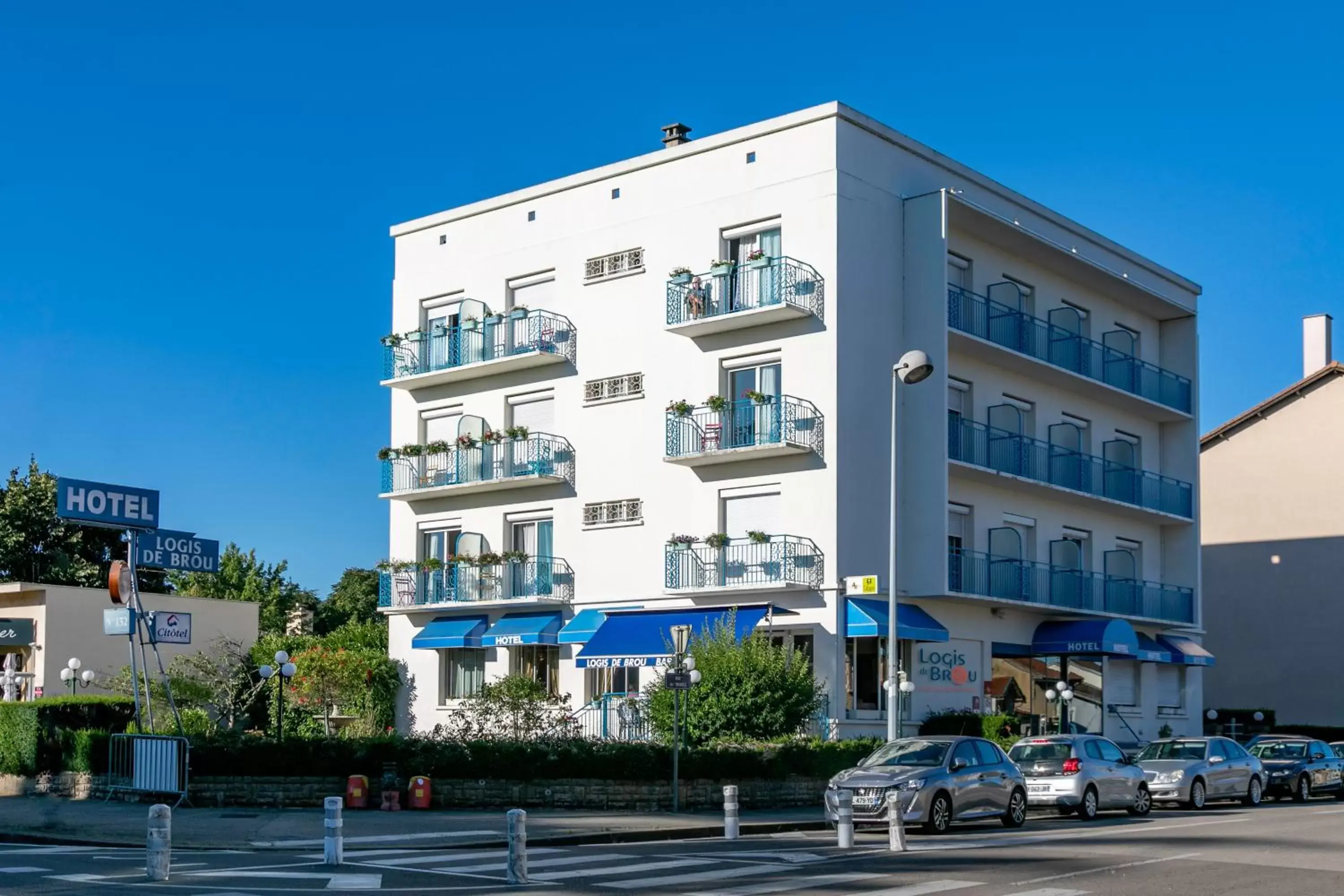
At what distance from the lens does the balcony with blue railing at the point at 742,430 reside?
1357 inches

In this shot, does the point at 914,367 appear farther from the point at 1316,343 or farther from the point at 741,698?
the point at 1316,343

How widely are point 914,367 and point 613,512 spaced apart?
12839mm

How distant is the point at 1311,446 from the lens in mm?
51438

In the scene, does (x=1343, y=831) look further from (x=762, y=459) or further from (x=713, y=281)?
(x=713, y=281)

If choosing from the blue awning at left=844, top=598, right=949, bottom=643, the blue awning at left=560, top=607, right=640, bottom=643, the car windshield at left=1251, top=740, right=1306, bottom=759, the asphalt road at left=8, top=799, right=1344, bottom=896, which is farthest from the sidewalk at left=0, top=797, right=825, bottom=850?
the car windshield at left=1251, top=740, right=1306, bottom=759

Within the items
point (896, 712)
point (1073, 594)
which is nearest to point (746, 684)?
point (896, 712)

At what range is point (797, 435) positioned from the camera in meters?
34.6

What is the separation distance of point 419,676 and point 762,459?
40.3ft

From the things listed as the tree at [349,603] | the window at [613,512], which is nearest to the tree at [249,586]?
the tree at [349,603]

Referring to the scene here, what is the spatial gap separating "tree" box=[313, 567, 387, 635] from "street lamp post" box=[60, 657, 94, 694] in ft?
88.8

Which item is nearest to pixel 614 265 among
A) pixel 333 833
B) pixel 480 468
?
pixel 480 468

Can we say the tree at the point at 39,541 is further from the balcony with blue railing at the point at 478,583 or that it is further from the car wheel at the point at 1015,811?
the car wheel at the point at 1015,811

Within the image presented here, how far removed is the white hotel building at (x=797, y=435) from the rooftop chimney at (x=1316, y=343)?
10750 mm

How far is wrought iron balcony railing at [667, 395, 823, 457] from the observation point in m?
34.5
